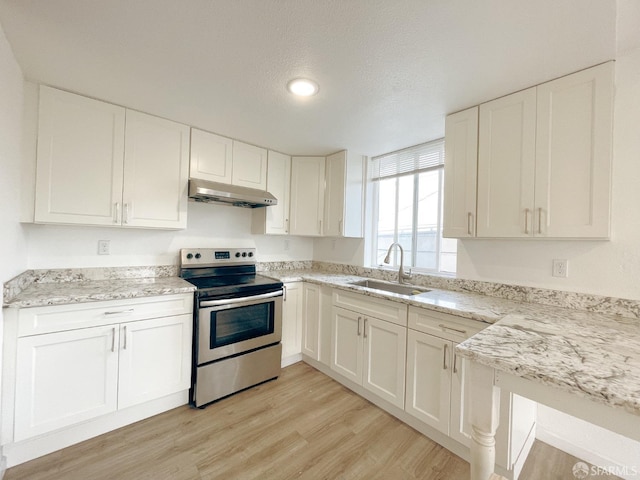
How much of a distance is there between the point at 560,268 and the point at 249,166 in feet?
8.70

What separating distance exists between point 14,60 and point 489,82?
8.92 ft

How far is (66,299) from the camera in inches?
61.9

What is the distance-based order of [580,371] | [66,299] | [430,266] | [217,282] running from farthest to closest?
[430,266] → [217,282] → [66,299] → [580,371]

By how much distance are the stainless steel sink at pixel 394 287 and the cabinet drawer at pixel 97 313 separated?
1.52 m

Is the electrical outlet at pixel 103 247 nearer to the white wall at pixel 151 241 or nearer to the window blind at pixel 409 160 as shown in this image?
the white wall at pixel 151 241

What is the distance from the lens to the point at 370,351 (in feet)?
6.98

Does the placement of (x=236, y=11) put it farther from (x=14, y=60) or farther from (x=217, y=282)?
(x=217, y=282)

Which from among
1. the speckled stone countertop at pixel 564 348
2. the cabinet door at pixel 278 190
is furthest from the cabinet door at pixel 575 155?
the cabinet door at pixel 278 190

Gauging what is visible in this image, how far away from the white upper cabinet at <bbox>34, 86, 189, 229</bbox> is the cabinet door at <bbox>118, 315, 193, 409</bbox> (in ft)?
2.65

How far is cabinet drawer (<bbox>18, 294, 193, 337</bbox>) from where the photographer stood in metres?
1.50

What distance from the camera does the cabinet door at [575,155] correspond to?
1.38 metres

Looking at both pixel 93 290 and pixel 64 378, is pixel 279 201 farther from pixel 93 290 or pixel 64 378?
pixel 64 378

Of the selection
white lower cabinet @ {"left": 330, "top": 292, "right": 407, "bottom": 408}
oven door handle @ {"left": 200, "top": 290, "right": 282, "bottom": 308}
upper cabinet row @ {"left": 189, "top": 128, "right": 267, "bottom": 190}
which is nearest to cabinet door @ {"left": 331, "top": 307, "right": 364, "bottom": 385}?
white lower cabinet @ {"left": 330, "top": 292, "right": 407, "bottom": 408}

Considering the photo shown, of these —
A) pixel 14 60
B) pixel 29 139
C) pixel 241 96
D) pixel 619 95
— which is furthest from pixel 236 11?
pixel 619 95
